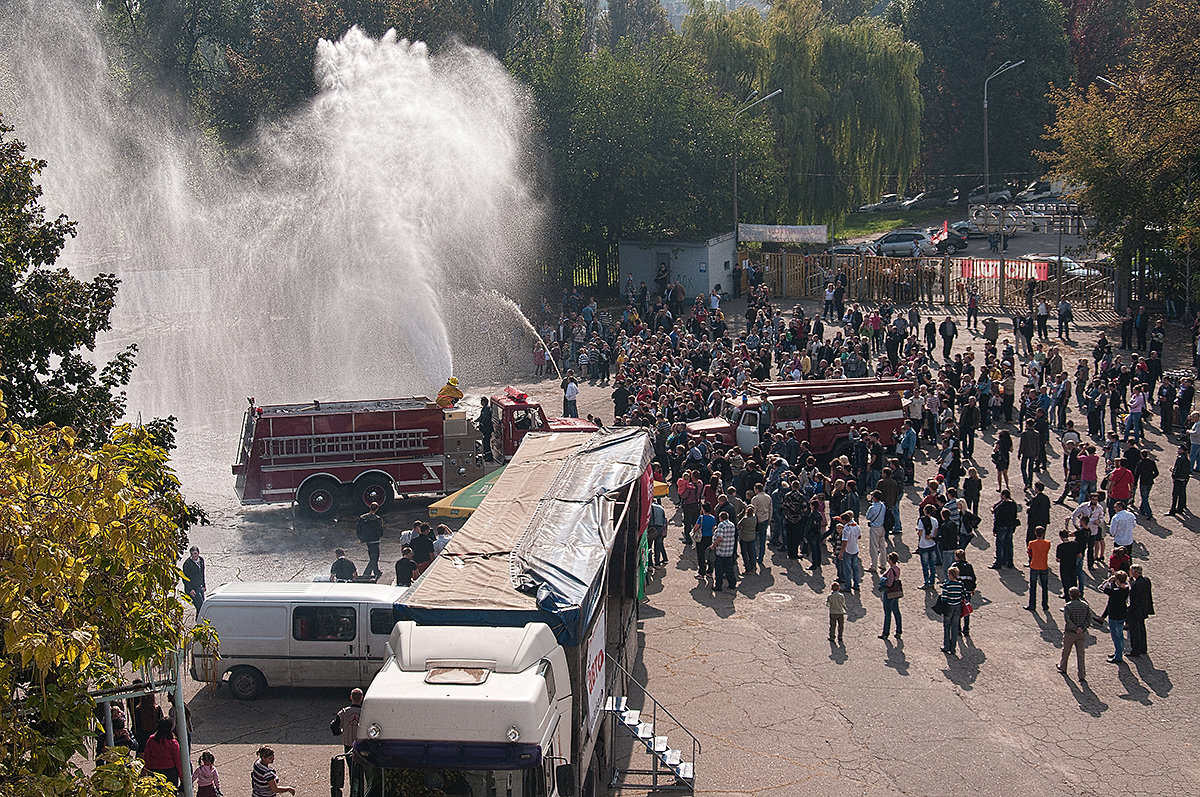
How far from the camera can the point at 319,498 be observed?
77.9 ft

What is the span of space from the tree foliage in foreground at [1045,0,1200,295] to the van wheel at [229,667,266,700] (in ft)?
93.5

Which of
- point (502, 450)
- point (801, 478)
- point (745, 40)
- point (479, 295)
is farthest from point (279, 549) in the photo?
point (745, 40)

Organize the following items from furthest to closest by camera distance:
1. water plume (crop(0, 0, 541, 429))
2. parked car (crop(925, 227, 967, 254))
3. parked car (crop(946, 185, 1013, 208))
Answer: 1. parked car (crop(946, 185, 1013, 208))
2. parked car (crop(925, 227, 967, 254))
3. water plume (crop(0, 0, 541, 429))

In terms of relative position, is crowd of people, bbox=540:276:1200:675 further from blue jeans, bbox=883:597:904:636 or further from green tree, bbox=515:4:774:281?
green tree, bbox=515:4:774:281

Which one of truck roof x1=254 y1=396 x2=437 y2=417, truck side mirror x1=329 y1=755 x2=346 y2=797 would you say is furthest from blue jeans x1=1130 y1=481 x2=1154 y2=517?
truck side mirror x1=329 y1=755 x2=346 y2=797

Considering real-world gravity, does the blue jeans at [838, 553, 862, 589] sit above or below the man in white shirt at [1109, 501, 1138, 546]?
below

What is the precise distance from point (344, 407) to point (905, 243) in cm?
3608

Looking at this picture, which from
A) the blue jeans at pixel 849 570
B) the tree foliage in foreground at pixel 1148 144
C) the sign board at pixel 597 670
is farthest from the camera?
the tree foliage in foreground at pixel 1148 144

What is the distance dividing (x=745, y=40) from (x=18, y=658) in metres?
52.5

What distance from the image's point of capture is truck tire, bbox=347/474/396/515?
23.8 m

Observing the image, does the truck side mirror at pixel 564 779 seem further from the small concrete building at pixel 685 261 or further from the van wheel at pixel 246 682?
the small concrete building at pixel 685 261

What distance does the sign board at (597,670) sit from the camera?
11.8 metres

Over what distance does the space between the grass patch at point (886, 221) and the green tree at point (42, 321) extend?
5243 centimetres

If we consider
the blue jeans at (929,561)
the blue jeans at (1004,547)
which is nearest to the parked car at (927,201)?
the blue jeans at (1004,547)
